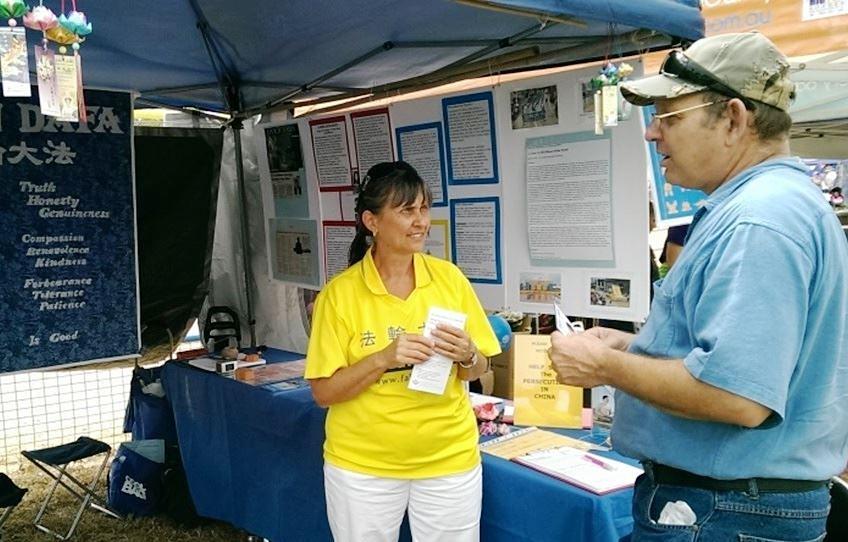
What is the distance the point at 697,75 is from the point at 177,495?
11.5 ft

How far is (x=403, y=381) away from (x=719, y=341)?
1.11 meters

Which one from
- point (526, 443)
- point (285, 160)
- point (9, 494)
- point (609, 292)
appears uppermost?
point (285, 160)

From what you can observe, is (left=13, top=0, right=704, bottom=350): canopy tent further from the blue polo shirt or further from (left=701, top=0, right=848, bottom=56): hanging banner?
the blue polo shirt

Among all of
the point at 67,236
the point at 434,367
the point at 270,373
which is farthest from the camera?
the point at 270,373

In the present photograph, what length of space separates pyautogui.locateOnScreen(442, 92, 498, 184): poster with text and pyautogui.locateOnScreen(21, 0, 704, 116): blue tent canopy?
206 mm

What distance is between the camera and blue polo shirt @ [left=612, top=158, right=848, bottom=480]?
1.11 meters

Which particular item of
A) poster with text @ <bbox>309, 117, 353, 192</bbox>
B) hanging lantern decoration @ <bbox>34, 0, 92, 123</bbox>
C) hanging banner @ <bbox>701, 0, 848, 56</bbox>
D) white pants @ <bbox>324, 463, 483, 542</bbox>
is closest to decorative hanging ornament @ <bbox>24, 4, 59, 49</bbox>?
hanging lantern decoration @ <bbox>34, 0, 92, 123</bbox>

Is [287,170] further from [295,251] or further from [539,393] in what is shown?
[539,393]

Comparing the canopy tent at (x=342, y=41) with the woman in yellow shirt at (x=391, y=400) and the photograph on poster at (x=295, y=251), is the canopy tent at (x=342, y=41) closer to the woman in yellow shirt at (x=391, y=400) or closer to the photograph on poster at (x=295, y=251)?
the photograph on poster at (x=295, y=251)

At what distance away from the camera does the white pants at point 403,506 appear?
81.5 inches

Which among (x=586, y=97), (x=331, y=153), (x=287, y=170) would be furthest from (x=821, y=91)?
(x=287, y=170)

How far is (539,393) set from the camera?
253cm

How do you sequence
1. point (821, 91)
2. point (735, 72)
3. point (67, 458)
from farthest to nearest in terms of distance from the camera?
point (821, 91) → point (67, 458) → point (735, 72)

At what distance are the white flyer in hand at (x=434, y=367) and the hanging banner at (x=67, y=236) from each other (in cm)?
201
